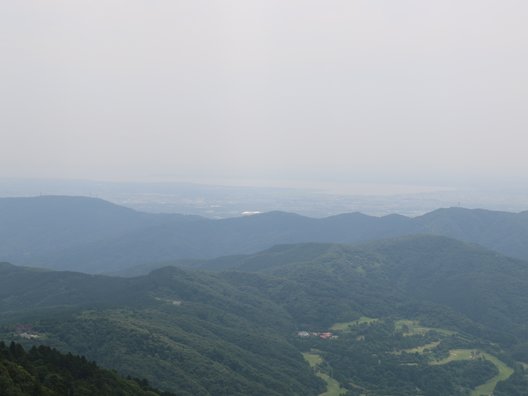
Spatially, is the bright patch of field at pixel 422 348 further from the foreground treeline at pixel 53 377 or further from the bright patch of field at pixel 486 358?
the foreground treeline at pixel 53 377

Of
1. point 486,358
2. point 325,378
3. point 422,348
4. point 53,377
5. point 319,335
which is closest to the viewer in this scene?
point 53,377

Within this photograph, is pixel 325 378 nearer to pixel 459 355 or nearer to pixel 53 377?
pixel 459 355

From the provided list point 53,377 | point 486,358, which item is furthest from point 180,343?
point 486,358

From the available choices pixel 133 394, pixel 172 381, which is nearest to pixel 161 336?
pixel 172 381

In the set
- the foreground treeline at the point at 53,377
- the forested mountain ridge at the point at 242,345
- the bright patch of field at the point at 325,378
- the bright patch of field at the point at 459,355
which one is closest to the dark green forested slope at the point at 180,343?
the forested mountain ridge at the point at 242,345

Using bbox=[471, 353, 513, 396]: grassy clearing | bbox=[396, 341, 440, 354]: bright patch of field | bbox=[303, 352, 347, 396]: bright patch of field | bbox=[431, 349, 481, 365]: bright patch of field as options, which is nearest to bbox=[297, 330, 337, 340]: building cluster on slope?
bbox=[303, 352, 347, 396]: bright patch of field

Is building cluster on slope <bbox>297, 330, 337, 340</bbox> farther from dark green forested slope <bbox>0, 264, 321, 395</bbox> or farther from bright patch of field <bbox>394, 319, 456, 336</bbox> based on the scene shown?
bright patch of field <bbox>394, 319, 456, 336</bbox>

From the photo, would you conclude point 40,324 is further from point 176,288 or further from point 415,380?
point 415,380
